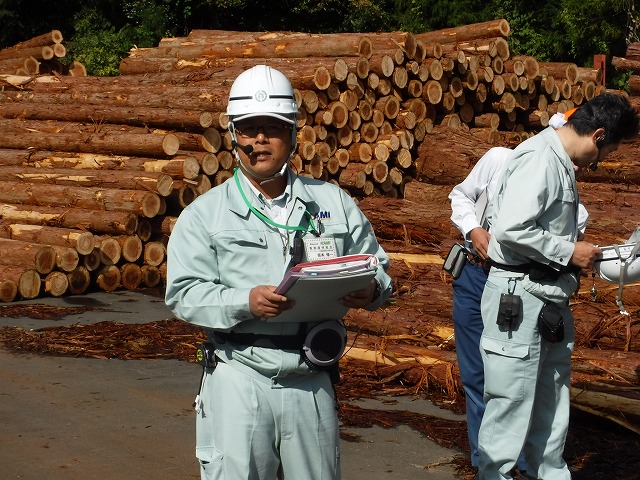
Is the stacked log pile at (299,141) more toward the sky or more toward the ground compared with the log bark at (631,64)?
more toward the ground

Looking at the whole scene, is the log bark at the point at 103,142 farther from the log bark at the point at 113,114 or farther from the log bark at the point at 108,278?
the log bark at the point at 108,278

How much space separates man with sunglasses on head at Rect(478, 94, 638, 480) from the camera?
15.4 ft

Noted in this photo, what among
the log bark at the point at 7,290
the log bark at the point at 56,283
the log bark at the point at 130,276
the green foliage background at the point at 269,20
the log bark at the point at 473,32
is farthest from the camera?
the green foliage background at the point at 269,20

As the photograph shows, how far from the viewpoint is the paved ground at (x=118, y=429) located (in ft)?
19.7

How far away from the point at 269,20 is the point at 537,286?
27196 mm

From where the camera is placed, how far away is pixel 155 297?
12.1 meters

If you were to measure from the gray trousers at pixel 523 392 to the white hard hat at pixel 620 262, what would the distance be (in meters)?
0.27

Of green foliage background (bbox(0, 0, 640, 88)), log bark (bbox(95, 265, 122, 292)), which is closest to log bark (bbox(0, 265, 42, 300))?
log bark (bbox(95, 265, 122, 292))

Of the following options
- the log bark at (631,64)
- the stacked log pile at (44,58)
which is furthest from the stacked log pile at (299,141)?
the stacked log pile at (44,58)

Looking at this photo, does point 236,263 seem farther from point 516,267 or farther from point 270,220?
point 516,267

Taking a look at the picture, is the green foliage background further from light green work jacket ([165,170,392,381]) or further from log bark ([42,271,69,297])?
light green work jacket ([165,170,392,381])

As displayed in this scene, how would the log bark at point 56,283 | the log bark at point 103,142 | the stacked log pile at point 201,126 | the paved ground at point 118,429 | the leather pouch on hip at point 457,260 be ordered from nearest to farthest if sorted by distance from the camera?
1. the leather pouch on hip at point 457,260
2. the paved ground at point 118,429
3. the log bark at point 56,283
4. the stacked log pile at point 201,126
5. the log bark at point 103,142

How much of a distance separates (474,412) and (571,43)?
80.6 ft

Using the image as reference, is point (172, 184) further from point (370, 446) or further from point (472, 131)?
point (370, 446)
